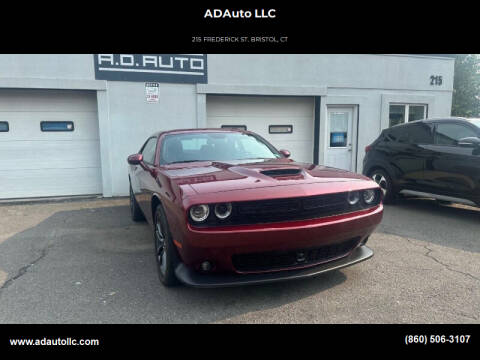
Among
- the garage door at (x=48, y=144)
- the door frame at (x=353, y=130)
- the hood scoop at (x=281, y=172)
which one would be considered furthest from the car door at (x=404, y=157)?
the garage door at (x=48, y=144)

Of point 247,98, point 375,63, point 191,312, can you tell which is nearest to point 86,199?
point 247,98

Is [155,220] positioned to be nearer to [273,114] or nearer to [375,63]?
[273,114]

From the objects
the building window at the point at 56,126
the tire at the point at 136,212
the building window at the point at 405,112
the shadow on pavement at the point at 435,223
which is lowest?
the shadow on pavement at the point at 435,223

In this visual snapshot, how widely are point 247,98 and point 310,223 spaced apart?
631 centimetres

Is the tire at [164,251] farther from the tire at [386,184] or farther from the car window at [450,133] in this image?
the car window at [450,133]

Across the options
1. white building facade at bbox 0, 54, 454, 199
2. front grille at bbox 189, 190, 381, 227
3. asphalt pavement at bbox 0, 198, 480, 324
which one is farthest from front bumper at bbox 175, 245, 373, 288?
white building facade at bbox 0, 54, 454, 199

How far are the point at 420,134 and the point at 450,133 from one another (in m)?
0.52

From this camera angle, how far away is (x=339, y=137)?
9227 millimetres

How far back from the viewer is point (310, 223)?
2.55 metres

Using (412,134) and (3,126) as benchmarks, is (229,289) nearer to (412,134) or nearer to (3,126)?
(412,134)

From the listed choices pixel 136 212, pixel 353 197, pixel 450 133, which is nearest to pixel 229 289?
pixel 353 197

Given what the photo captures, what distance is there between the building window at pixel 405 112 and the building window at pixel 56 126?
858cm

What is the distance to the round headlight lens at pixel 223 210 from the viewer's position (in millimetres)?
2420

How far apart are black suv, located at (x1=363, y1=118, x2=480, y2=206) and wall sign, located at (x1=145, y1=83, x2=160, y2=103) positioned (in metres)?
4.87
